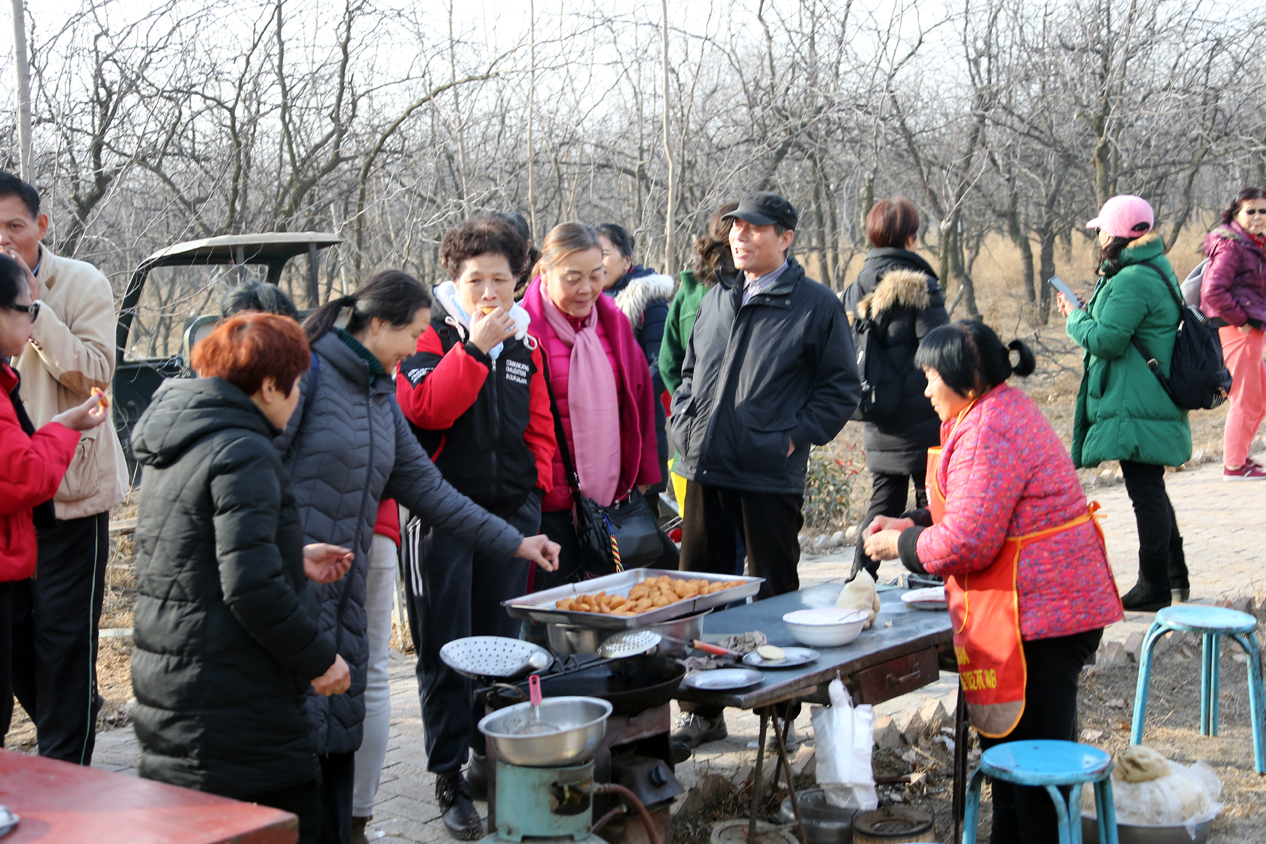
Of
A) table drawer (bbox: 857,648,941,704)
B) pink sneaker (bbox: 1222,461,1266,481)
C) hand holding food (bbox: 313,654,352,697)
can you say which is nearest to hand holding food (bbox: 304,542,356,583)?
hand holding food (bbox: 313,654,352,697)

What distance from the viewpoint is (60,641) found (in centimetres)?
344

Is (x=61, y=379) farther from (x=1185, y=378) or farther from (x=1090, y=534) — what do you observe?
(x=1185, y=378)

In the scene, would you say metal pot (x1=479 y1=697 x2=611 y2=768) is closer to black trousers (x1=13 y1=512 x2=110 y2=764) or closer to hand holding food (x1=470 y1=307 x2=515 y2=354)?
hand holding food (x1=470 y1=307 x2=515 y2=354)

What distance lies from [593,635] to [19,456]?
1.60 meters

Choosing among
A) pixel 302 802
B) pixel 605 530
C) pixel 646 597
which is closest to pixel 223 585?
pixel 302 802

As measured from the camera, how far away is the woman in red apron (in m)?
2.94

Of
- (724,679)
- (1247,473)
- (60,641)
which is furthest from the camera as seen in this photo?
(1247,473)

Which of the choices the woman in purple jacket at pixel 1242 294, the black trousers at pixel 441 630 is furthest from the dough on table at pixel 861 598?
the woman in purple jacket at pixel 1242 294

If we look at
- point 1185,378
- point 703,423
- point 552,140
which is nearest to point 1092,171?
point 552,140

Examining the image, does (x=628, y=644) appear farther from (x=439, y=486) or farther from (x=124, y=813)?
(x=124, y=813)

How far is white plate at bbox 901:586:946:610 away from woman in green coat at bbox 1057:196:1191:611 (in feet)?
6.55

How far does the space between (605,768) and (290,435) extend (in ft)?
3.87

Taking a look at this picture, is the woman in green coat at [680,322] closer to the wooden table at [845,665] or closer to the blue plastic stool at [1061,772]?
the wooden table at [845,665]

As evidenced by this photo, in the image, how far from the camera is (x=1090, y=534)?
A: 2.99m
